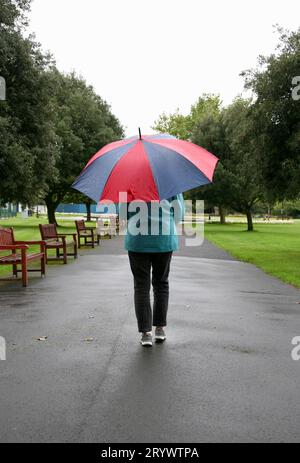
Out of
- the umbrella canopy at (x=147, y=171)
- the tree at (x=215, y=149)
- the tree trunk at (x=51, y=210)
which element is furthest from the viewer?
the tree trunk at (x=51, y=210)

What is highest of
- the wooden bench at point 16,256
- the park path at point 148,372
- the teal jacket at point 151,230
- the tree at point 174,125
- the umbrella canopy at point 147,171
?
the tree at point 174,125

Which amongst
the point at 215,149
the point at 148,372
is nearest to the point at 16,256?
the point at 148,372

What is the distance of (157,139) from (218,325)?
2.48 metres

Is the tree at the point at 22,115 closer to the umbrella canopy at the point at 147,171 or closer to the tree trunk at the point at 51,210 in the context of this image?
the umbrella canopy at the point at 147,171

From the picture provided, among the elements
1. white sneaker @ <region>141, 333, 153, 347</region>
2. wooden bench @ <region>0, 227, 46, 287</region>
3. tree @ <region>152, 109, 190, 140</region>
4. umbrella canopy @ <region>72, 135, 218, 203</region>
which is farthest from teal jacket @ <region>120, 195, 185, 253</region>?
tree @ <region>152, 109, 190, 140</region>

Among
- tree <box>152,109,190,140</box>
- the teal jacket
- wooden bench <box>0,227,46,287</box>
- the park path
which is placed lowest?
the park path

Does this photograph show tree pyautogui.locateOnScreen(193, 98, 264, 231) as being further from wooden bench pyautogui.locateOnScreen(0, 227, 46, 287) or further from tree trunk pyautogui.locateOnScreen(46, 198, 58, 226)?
wooden bench pyautogui.locateOnScreen(0, 227, 46, 287)

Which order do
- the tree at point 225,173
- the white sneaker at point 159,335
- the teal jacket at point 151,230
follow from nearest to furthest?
the teal jacket at point 151,230, the white sneaker at point 159,335, the tree at point 225,173

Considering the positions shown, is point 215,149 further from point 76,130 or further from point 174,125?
point 174,125

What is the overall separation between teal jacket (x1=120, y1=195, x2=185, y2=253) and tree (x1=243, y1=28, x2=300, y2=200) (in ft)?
39.6

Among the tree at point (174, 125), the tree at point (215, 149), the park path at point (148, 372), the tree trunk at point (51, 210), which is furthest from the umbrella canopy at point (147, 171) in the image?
the tree at point (174, 125)

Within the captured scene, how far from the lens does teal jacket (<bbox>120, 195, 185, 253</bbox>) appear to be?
209 inches

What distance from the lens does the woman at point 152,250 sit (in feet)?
17.5
